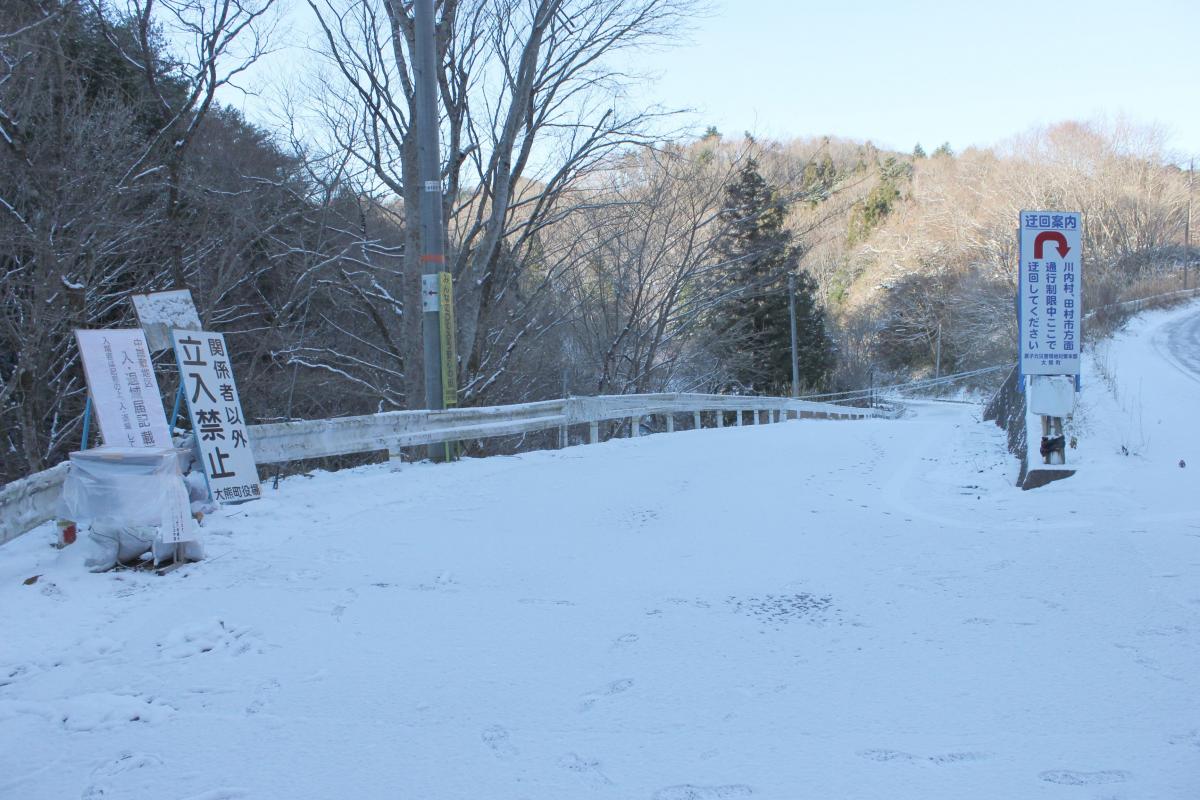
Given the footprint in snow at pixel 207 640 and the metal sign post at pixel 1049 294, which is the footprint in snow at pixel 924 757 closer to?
the footprint in snow at pixel 207 640

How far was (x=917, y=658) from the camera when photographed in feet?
14.2

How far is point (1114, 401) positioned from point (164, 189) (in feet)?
55.4

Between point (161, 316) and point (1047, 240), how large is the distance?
9212 mm

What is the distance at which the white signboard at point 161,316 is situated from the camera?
8227 millimetres

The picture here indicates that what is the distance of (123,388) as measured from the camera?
7.55 meters

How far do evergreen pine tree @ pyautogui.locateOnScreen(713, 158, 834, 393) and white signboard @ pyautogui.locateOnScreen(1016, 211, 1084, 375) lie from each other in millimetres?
16492

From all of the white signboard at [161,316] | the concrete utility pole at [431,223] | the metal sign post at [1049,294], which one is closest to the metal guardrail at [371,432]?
the concrete utility pole at [431,223]

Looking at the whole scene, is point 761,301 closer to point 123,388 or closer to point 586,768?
point 123,388

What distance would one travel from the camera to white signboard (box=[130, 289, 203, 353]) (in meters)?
8.23

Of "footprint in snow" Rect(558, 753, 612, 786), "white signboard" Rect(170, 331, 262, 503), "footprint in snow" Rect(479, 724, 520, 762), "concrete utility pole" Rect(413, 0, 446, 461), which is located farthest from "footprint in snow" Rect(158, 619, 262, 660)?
"concrete utility pole" Rect(413, 0, 446, 461)

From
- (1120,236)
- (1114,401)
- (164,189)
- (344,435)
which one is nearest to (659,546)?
(344,435)

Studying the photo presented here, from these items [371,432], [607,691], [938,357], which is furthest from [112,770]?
[938,357]

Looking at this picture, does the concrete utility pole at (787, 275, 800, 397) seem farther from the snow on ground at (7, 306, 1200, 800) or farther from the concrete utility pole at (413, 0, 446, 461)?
the snow on ground at (7, 306, 1200, 800)

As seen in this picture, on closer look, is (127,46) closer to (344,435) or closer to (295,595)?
(344,435)
